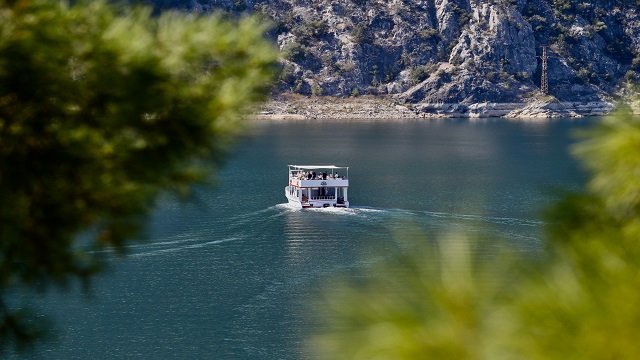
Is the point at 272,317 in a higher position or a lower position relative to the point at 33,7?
lower

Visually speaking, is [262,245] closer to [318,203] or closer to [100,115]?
[318,203]

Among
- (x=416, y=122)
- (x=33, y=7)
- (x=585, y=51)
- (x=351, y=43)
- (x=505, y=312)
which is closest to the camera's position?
(x=505, y=312)

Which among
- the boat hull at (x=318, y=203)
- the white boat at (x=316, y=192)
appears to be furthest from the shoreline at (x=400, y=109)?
the boat hull at (x=318, y=203)

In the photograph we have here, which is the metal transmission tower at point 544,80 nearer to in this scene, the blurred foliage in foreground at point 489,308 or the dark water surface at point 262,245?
the dark water surface at point 262,245

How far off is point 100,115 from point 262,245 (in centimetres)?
3365

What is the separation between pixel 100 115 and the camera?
3.34 metres

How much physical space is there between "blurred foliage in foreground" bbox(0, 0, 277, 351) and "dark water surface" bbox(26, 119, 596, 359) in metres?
0.30

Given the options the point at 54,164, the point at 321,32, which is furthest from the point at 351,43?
the point at 54,164

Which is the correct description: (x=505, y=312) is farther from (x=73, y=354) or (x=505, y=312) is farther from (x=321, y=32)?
(x=321, y=32)

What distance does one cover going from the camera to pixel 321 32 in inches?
5832

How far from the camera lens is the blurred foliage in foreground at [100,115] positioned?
10.5ft

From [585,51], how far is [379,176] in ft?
357

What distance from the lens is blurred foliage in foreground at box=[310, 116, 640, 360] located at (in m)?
2.27

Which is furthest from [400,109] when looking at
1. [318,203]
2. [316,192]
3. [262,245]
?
[262,245]
